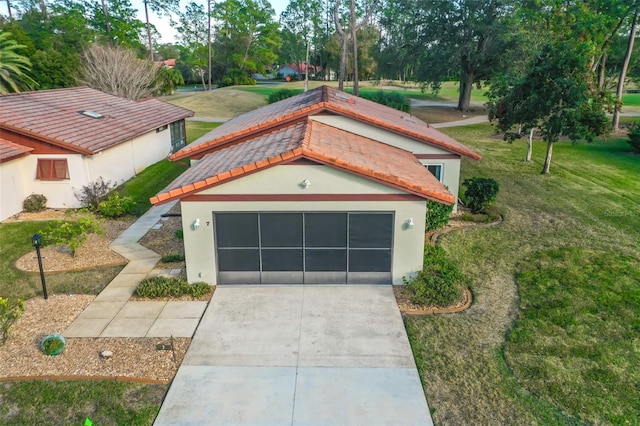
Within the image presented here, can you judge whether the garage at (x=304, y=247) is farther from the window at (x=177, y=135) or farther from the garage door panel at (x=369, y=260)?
the window at (x=177, y=135)

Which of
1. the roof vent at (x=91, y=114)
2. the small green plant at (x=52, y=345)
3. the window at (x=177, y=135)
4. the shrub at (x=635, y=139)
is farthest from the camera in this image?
the window at (x=177, y=135)

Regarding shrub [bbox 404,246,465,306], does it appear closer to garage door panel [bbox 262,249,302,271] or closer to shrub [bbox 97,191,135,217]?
garage door panel [bbox 262,249,302,271]

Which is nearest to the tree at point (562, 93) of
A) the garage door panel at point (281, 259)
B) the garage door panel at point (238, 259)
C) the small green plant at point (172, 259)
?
the garage door panel at point (281, 259)

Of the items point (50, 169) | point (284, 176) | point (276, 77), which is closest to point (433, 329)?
point (284, 176)

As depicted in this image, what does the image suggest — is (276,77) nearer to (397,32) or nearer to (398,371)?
(397,32)

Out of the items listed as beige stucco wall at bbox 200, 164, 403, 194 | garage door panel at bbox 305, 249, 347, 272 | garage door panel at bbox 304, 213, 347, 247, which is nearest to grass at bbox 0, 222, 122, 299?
beige stucco wall at bbox 200, 164, 403, 194

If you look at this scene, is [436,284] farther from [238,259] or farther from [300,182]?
[238,259]
